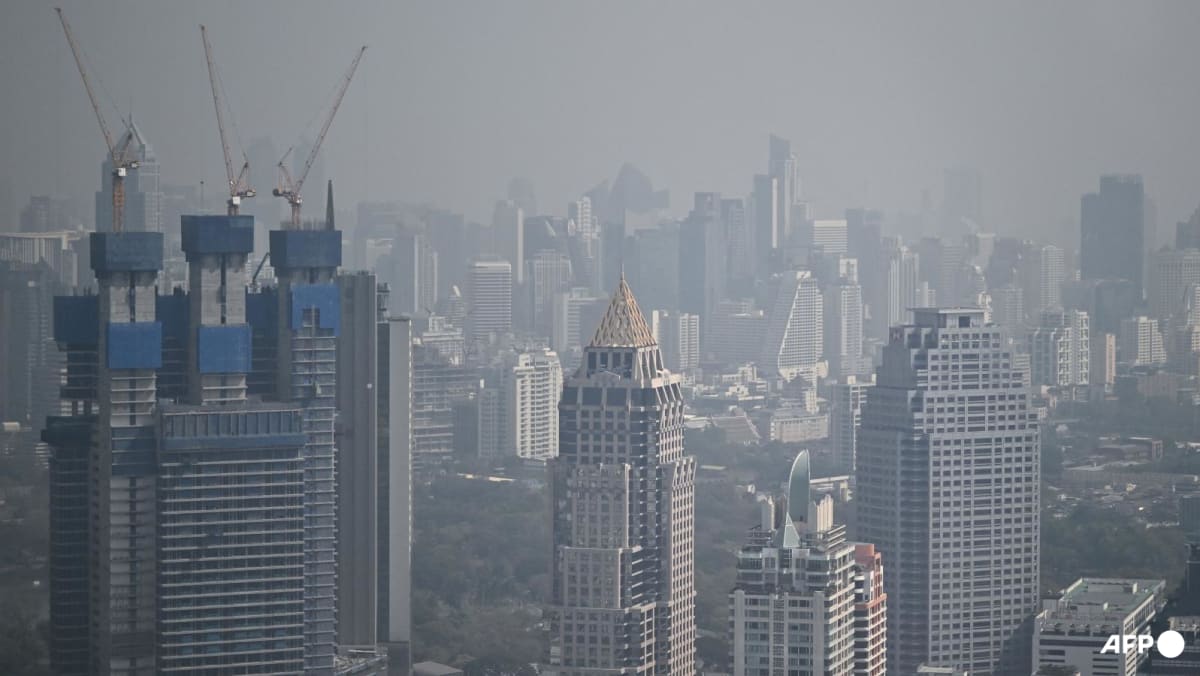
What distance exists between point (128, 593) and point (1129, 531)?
7.33 metres

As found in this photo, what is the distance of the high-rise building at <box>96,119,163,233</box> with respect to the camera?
11836mm

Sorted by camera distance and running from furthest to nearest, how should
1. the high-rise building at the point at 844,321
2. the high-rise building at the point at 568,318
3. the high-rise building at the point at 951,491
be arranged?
1. the high-rise building at the point at 844,321
2. the high-rise building at the point at 568,318
3. the high-rise building at the point at 951,491

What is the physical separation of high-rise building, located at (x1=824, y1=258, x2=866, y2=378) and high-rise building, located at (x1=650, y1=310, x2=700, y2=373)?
1.25 metres

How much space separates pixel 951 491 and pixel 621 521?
2.50 metres

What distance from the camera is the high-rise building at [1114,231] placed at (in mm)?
19219

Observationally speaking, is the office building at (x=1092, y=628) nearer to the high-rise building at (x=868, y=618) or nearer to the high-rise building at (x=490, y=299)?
the high-rise building at (x=868, y=618)

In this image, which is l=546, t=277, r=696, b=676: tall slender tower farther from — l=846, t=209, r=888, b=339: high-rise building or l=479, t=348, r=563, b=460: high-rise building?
l=846, t=209, r=888, b=339: high-rise building

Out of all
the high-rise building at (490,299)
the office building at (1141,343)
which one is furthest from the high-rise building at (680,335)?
the office building at (1141,343)

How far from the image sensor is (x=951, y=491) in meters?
14.7

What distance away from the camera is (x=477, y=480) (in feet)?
62.7

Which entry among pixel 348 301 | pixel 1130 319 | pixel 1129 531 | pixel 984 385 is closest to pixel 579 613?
pixel 348 301

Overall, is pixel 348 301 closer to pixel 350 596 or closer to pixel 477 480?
pixel 350 596

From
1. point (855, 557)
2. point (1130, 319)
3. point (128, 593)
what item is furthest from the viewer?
point (1130, 319)

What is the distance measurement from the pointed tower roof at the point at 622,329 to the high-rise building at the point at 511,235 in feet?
21.0
